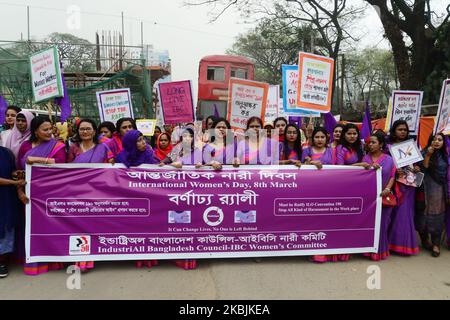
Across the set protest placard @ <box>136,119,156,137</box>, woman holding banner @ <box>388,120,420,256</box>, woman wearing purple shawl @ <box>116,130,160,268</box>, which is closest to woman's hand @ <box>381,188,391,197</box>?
woman holding banner @ <box>388,120,420,256</box>

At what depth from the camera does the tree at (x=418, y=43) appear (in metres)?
11.2

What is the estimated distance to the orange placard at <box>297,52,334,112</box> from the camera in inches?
176

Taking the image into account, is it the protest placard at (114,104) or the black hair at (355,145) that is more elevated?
the protest placard at (114,104)

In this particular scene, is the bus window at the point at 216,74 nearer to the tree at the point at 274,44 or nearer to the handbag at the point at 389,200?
the tree at the point at 274,44

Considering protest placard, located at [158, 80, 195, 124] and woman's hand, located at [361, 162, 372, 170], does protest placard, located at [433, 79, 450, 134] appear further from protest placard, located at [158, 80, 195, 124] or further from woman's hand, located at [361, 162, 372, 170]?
protest placard, located at [158, 80, 195, 124]

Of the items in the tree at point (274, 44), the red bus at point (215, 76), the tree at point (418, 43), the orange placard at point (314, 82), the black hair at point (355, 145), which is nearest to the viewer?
the black hair at point (355, 145)

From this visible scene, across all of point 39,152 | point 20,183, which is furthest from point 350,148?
point 20,183

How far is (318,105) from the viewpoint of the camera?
4566 mm

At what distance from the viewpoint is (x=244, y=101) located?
4.69 meters

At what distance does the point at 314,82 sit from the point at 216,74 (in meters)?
8.96

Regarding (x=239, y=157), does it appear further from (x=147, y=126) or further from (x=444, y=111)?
(x=147, y=126)

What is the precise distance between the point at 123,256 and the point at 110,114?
2.74 m

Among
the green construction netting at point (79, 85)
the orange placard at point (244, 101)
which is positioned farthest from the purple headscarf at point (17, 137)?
the green construction netting at point (79, 85)

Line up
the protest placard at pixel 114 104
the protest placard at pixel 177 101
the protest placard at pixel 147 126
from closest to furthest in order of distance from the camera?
the protest placard at pixel 177 101, the protest placard at pixel 114 104, the protest placard at pixel 147 126
